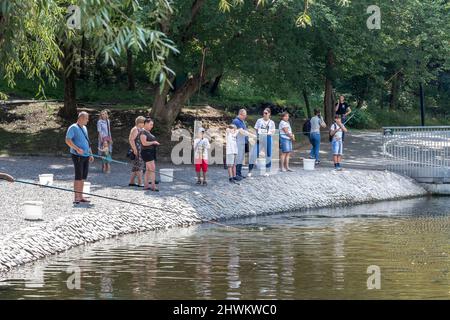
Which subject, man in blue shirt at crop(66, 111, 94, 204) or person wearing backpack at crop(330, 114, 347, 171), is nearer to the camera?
man in blue shirt at crop(66, 111, 94, 204)

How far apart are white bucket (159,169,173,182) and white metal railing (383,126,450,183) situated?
8.20 m

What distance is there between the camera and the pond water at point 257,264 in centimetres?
1545

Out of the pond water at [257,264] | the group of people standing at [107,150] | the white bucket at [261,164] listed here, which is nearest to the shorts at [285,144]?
the white bucket at [261,164]

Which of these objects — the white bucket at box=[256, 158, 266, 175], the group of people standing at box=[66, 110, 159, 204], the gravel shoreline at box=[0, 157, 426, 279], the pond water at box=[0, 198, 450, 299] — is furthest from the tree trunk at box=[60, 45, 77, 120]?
the pond water at box=[0, 198, 450, 299]

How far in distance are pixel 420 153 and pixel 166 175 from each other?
31.1 feet

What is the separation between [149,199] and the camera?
23766mm

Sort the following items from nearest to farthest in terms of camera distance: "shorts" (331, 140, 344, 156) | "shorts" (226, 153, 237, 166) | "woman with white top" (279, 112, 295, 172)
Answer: "shorts" (226, 153, 237, 166) < "woman with white top" (279, 112, 295, 172) < "shorts" (331, 140, 344, 156)

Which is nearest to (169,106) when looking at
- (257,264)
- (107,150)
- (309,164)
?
(309,164)

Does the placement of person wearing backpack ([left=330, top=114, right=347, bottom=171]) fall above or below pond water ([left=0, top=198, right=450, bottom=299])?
above

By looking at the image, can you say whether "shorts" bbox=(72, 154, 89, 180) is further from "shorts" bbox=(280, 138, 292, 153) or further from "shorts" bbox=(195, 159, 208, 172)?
"shorts" bbox=(280, 138, 292, 153)

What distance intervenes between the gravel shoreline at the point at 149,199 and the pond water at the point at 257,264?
392 millimetres

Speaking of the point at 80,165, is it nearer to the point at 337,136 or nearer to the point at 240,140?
the point at 240,140

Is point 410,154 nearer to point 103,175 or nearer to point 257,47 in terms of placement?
point 257,47

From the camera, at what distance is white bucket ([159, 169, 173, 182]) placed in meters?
26.6
